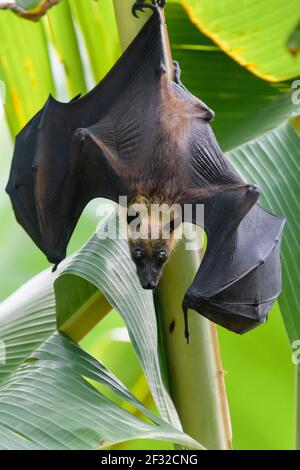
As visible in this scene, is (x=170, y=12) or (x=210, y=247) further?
(x=170, y=12)

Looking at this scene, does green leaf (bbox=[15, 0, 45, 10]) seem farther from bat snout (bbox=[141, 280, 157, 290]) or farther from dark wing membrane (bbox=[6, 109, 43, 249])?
bat snout (bbox=[141, 280, 157, 290])

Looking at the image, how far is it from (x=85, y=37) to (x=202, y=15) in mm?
370

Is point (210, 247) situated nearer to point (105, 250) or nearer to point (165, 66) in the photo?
point (105, 250)

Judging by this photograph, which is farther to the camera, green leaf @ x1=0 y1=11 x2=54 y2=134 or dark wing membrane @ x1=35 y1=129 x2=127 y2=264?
green leaf @ x1=0 y1=11 x2=54 y2=134

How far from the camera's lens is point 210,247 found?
1.87 metres

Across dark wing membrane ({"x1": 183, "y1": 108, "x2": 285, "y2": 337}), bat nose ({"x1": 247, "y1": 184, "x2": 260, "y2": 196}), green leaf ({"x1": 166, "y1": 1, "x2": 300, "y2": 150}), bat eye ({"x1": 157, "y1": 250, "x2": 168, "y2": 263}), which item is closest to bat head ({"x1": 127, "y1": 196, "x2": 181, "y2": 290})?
bat eye ({"x1": 157, "y1": 250, "x2": 168, "y2": 263})

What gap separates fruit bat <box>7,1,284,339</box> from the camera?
1.84m

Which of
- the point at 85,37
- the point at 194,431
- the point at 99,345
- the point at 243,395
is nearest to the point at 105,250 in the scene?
the point at 194,431

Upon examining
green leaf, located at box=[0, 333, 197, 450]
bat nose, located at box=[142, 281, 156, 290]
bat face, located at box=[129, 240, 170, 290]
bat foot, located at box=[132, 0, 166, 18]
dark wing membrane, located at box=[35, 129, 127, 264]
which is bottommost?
green leaf, located at box=[0, 333, 197, 450]

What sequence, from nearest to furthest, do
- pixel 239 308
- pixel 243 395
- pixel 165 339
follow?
1. pixel 239 308
2. pixel 165 339
3. pixel 243 395

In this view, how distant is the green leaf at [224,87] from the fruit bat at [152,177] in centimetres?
38

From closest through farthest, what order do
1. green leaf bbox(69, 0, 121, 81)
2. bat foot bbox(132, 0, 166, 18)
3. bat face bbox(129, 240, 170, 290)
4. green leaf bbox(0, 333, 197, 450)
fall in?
1. green leaf bbox(0, 333, 197, 450)
2. bat foot bbox(132, 0, 166, 18)
3. bat face bbox(129, 240, 170, 290)
4. green leaf bbox(69, 0, 121, 81)

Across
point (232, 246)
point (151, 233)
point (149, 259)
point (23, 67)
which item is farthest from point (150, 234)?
point (23, 67)

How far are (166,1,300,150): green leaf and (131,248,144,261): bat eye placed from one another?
535mm
